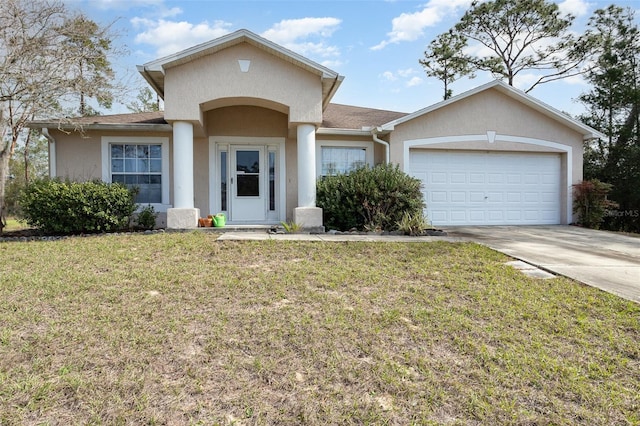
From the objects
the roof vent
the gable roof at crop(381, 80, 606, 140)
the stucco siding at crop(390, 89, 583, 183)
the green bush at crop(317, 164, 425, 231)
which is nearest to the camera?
the roof vent

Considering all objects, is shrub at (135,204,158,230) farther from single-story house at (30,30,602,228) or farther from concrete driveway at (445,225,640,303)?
concrete driveway at (445,225,640,303)

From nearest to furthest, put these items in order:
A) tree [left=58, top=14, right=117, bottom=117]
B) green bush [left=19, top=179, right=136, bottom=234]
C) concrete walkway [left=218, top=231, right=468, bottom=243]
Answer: concrete walkway [left=218, top=231, right=468, bottom=243], green bush [left=19, top=179, right=136, bottom=234], tree [left=58, top=14, right=117, bottom=117]

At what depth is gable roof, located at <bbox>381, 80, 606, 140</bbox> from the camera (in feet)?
34.4

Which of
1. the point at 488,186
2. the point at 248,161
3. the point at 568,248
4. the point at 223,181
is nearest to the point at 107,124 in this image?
the point at 223,181

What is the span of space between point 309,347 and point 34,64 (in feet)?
33.7

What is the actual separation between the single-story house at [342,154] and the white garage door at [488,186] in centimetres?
3

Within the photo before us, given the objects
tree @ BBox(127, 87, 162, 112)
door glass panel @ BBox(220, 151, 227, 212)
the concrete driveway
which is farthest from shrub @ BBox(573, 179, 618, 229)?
tree @ BBox(127, 87, 162, 112)

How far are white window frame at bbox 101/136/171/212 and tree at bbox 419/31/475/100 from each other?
58.8ft

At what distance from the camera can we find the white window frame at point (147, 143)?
10.4 m

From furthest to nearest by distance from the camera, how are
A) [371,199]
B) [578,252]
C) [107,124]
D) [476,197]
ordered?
[476,197] < [107,124] < [371,199] < [578,252]

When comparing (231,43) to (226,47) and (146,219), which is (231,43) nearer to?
(226,47)

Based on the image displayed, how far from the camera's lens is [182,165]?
345 inches

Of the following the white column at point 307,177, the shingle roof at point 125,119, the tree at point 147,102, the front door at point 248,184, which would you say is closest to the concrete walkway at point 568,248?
the white column at point 307,177

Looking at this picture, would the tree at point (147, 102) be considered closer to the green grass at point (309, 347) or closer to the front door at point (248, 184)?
the front door at point (248, 184)
